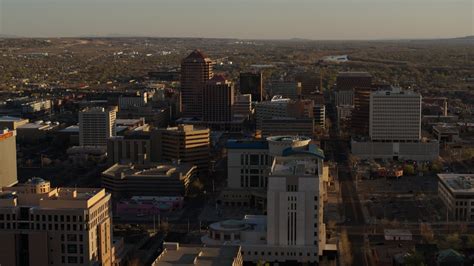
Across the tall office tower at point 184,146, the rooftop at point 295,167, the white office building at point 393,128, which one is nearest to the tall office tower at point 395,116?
the white office building at point 393,128

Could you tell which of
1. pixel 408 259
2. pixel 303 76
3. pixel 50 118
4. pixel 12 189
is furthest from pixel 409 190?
pixel 303 76

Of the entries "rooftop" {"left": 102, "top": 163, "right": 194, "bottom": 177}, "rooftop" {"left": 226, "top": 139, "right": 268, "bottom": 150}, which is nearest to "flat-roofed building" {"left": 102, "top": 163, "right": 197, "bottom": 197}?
"rooftop" {"left": 102, "top": 163, "right": 194, "bottom": 177}

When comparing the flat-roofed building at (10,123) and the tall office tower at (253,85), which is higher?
the tall office tower at (253,85)

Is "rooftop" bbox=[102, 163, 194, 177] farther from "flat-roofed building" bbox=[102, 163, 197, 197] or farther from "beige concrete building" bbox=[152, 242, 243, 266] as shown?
"beige concrete building" bbox=[152, 242, 243, 266]

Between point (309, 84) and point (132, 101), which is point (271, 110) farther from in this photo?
point (309, 84)

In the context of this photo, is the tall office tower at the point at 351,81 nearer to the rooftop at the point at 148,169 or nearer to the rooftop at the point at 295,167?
the rooftop at the point at 148,169

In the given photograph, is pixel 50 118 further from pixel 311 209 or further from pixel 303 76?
pixel 311 209
